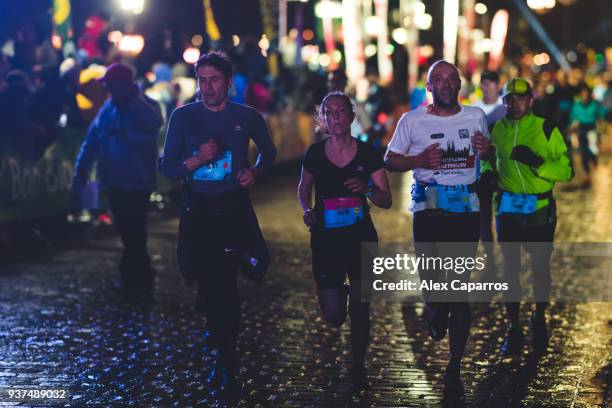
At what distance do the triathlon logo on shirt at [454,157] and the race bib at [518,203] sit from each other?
1.09m

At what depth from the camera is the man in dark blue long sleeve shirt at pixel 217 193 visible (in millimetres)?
7398

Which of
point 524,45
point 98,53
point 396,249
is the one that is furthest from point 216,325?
point 524,45

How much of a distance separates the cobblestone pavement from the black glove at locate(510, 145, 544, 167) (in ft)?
4.00

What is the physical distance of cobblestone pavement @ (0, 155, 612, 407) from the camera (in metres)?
7.18

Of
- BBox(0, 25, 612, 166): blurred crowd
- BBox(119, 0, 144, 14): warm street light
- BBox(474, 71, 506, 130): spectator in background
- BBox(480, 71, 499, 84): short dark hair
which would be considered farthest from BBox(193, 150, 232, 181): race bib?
BBox(119, 0, 144, 14): warm street light

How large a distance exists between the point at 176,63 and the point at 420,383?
1503cm

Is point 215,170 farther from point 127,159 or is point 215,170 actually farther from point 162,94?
point 162,94

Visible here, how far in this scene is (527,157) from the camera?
8539mm

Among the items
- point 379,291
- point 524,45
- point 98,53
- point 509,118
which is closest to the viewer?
point 509,118

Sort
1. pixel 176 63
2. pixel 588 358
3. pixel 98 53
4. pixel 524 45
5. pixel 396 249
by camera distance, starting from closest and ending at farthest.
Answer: pixel 588 358, pixel 396 249, pixel 98 53, pixel 176 63, pixel 524 45

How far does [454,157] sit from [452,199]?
25cm

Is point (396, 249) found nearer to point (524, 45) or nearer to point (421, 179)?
point (421, 179)

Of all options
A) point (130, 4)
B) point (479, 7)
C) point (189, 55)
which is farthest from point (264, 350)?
point (479, 7)

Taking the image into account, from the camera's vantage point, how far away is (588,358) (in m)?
8.19
